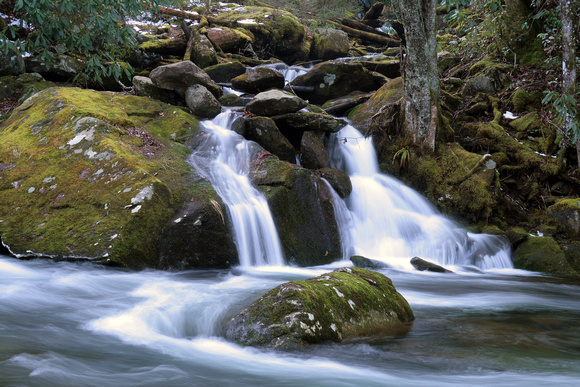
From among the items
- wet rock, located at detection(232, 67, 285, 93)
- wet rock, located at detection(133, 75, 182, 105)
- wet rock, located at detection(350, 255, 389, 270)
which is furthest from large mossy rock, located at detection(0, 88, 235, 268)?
wet rock, located at detection(232, 67, 285, 93)

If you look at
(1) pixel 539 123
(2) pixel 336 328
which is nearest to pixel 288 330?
(2) pixel 336 328

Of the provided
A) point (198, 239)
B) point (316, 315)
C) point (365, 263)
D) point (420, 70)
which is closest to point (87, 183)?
point (198, 239)

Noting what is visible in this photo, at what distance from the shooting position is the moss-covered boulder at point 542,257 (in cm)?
748

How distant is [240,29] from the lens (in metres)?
17.2

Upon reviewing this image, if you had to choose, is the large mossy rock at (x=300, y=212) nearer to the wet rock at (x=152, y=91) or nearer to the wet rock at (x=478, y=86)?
the wet rock at (x=152, y=91)

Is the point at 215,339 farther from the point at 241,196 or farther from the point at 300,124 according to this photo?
the point at 300,124

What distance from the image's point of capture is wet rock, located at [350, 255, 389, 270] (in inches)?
286

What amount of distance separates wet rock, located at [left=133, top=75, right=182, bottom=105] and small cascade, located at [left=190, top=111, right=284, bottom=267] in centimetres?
182

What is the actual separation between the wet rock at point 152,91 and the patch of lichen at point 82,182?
1.65m

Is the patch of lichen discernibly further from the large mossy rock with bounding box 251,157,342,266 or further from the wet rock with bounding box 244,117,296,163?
the wet rock with bounding box 244,117,296,163

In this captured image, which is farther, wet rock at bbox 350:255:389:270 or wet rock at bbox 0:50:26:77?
wet rock at bbox 0:50:26:77

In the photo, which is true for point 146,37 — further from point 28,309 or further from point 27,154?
point 28,309

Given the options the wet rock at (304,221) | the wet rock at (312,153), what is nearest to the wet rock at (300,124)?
the wet rock at (312,153)

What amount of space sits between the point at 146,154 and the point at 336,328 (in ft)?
16.3
